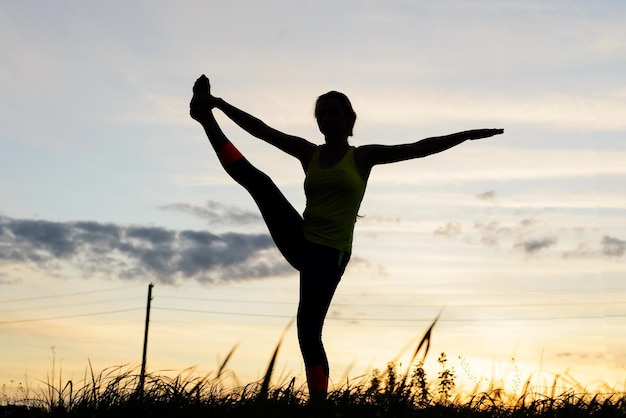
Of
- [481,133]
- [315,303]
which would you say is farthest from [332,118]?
[315,303]

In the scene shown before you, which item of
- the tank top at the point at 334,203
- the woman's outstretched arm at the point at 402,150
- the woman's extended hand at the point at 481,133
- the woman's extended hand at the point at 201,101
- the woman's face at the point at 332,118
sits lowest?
the tank top at the point at 334,203

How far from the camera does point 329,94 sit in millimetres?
6012

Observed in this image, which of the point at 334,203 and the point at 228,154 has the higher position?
the point at 228,154

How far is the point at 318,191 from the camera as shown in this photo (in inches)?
225

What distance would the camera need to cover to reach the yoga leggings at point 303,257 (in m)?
5.48

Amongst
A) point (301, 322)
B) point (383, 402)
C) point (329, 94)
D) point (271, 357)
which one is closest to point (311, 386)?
point (301, 322)

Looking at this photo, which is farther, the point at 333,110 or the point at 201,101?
the point at 201,101

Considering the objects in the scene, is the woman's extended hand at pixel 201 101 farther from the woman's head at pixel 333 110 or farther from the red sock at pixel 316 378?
the red sock at pixel 316 378

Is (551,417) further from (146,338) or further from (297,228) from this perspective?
(146,338)

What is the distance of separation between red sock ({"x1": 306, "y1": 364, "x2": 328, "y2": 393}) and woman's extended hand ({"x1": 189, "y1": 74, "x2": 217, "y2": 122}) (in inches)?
89.6

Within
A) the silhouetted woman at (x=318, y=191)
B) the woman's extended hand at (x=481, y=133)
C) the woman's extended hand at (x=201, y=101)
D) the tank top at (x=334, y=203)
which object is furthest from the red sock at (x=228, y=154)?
the woman's extended hand at (x=481, y=133)

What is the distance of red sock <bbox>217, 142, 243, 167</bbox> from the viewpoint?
5868 mm

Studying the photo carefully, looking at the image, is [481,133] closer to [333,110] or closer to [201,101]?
[333,110]

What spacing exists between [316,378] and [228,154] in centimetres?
187
